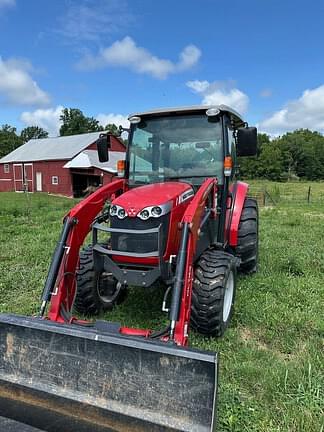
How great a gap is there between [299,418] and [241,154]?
2752mm

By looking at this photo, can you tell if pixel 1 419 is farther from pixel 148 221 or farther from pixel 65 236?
pixel 148 221

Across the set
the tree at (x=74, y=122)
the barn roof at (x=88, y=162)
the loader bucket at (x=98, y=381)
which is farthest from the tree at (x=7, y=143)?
the loader bucket at (x=98, y=381)

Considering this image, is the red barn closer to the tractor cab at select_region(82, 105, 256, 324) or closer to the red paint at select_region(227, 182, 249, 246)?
the red paint at select_region(227, 182, 249, 246)

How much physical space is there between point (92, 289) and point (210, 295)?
1187 mm

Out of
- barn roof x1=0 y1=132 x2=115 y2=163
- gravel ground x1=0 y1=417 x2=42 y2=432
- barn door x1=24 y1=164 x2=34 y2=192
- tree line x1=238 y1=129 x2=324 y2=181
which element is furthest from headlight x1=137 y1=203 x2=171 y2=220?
tree line x1=238 y1=129 x2=324 y2=181

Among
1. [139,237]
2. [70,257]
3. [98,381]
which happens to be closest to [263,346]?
[139,237]

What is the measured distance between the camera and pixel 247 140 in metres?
3.97

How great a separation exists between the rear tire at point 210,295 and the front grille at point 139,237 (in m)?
0.46

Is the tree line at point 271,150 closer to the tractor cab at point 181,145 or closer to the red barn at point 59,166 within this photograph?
the red barn at point 59,166

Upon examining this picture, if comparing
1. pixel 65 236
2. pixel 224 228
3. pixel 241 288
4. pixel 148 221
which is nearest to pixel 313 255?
pixel 241 288

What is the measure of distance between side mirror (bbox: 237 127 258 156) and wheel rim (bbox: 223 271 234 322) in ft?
4.51

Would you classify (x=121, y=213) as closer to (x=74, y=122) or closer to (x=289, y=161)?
(x=74, y=122)

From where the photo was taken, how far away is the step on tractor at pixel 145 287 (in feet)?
7.15

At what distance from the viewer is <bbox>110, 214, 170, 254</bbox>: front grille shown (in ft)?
10.4
